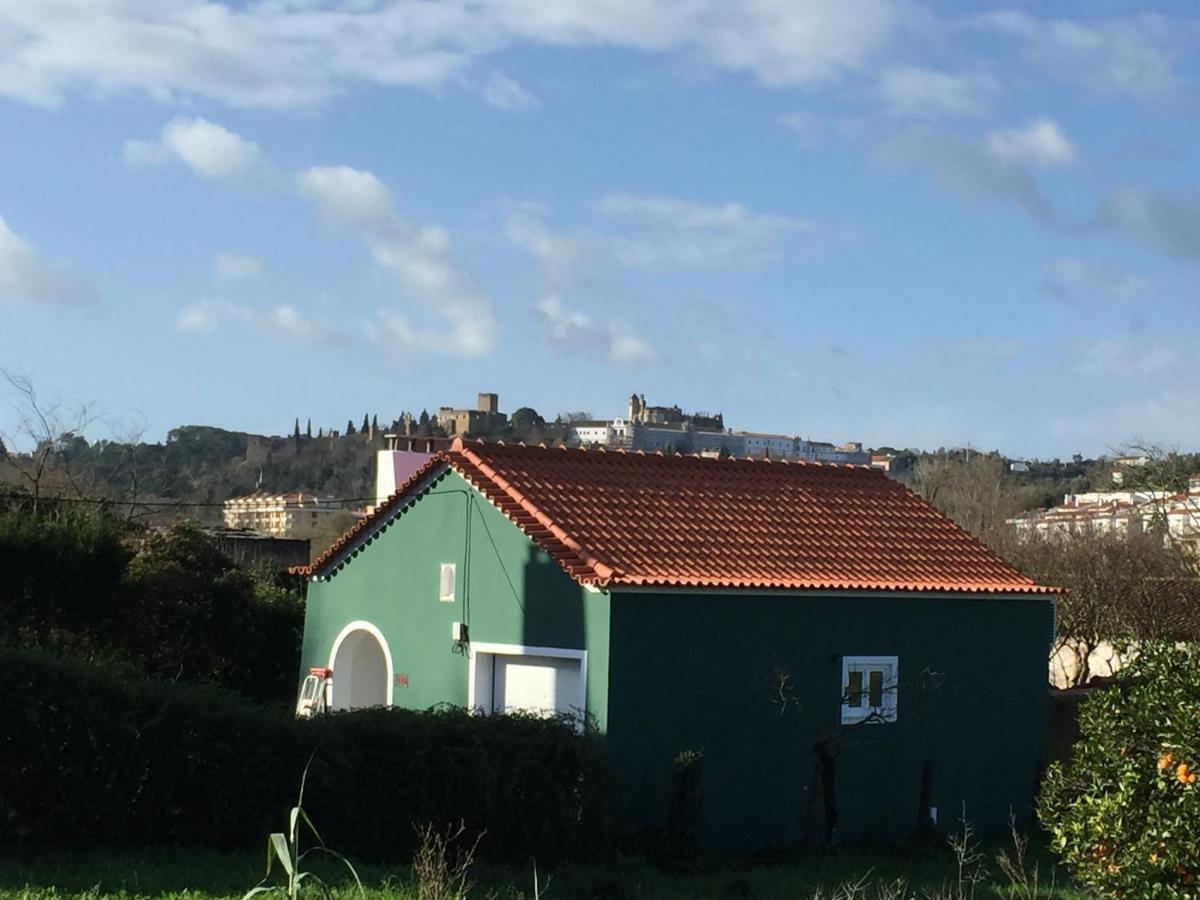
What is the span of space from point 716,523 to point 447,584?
12.5 ft

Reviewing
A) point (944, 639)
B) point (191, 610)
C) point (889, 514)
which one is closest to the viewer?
point (944, 639)

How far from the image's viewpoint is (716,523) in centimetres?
2162

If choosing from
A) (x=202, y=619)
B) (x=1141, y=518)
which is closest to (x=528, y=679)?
(x=202, y=619)

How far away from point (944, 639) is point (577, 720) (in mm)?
6090

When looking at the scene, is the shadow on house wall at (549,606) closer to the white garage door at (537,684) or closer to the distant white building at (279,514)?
the white garage door at (537,684)

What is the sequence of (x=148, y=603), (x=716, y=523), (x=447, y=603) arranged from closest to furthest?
(x=447, y=603), (x=716, y=523), (x=148, y=603)

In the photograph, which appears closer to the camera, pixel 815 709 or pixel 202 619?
pixel 815 709

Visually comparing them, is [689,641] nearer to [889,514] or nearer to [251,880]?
[889,514]

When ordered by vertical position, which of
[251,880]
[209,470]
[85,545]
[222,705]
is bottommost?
[251,880]

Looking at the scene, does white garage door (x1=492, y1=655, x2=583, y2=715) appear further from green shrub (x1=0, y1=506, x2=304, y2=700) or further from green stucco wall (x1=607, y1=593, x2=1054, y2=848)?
green shrub (x1=0, y1=506, x2=304, y2=700)

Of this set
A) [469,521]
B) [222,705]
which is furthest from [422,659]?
[222,705]

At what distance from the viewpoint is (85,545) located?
24625 mm

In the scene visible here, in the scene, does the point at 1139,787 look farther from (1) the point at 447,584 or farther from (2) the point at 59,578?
(2) the point at 59,578

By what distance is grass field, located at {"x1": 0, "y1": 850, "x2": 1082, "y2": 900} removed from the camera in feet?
38.4
